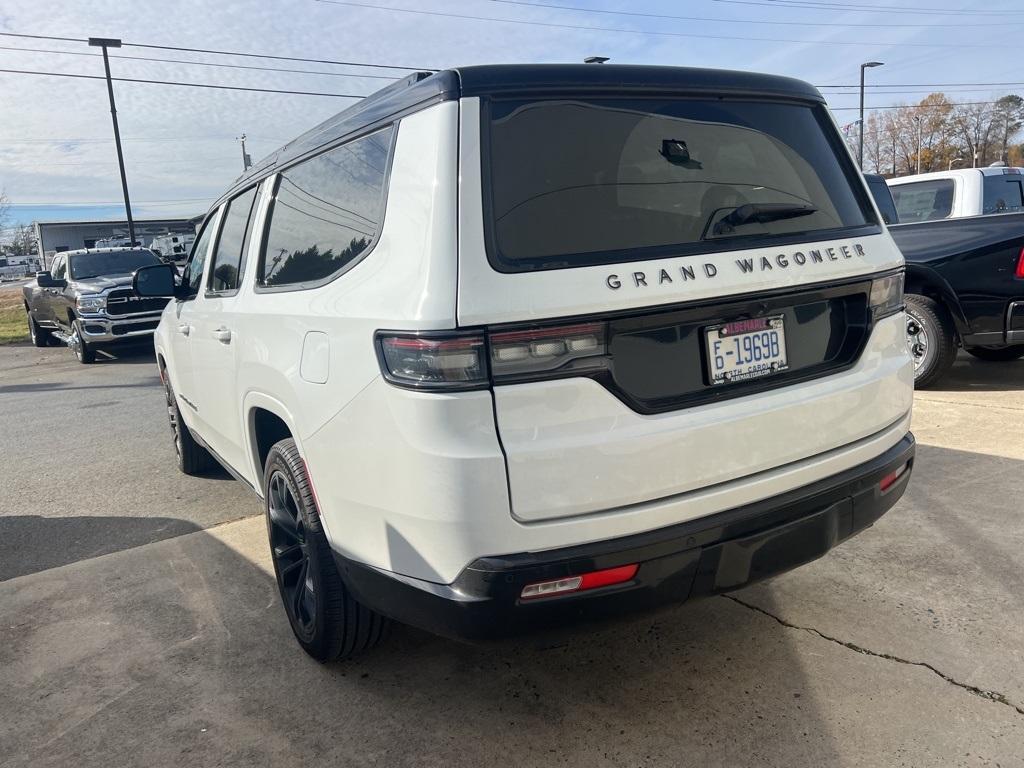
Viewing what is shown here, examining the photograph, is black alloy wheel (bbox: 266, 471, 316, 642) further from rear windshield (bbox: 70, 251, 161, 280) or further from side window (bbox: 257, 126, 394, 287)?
rear windshield (bbox: 70, 251, 161, 280)

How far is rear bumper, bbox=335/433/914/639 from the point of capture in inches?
79.1

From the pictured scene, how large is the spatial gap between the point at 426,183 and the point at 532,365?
554mm

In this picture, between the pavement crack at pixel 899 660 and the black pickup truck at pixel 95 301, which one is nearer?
the pavement crack at pixel 899 660

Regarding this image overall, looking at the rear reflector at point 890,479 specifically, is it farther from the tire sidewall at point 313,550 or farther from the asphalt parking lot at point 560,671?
the tire sidewall at point 313,550

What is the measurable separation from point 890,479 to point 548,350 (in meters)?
1.37

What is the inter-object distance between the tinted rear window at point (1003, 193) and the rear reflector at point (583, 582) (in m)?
6.67

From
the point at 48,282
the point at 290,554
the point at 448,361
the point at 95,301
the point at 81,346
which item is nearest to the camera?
the point at 448,361

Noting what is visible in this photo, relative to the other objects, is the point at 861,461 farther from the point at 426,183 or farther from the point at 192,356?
the point at 192,356

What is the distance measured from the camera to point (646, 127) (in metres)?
2.29

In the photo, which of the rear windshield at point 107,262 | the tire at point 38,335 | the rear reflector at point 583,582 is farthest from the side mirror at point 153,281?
the tire at point 38,335

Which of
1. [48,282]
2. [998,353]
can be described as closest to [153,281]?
[998,353]

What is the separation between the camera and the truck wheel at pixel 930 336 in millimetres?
6176

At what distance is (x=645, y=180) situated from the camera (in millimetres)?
2223

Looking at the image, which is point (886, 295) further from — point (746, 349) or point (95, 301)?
point (95, 301)
